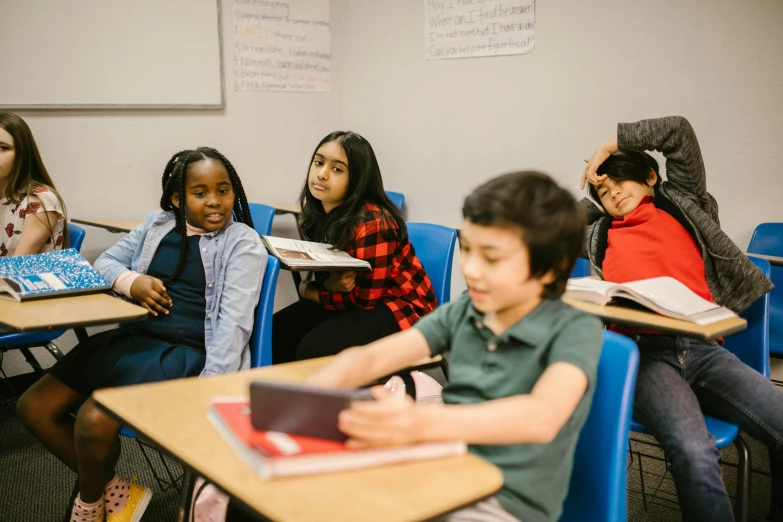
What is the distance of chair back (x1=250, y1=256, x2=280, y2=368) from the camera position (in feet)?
6.15

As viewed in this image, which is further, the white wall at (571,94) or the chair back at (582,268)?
the white wall at (571,94)

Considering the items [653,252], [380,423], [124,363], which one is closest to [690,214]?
[653,252]

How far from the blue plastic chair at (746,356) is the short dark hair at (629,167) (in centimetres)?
41

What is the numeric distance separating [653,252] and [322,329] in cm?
109

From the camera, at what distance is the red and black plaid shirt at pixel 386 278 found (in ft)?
7.51

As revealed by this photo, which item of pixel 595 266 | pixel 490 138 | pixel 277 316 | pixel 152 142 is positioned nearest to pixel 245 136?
pixel 152 142

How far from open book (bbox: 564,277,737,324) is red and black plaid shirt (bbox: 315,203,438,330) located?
0.72m

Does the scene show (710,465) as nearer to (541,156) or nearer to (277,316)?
(277,316)

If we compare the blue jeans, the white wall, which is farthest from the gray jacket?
the white wall

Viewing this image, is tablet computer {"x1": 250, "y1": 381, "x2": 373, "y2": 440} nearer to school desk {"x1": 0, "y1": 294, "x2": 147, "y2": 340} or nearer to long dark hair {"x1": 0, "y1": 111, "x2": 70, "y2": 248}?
school desk {"x1": 0, "y1": 294, "x2": 147, "y2": 340}

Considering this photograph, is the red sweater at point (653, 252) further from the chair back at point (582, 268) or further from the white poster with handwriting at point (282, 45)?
the white poster with handwriting at point (282, 45)

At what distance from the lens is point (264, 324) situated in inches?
74.0

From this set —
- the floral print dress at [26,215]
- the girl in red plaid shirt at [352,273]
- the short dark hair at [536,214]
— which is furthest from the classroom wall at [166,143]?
the short dark hair at [536,214]

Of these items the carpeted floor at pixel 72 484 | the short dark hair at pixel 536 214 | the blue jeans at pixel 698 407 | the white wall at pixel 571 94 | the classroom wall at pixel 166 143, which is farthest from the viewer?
the classroom wall at pixel 166 143
